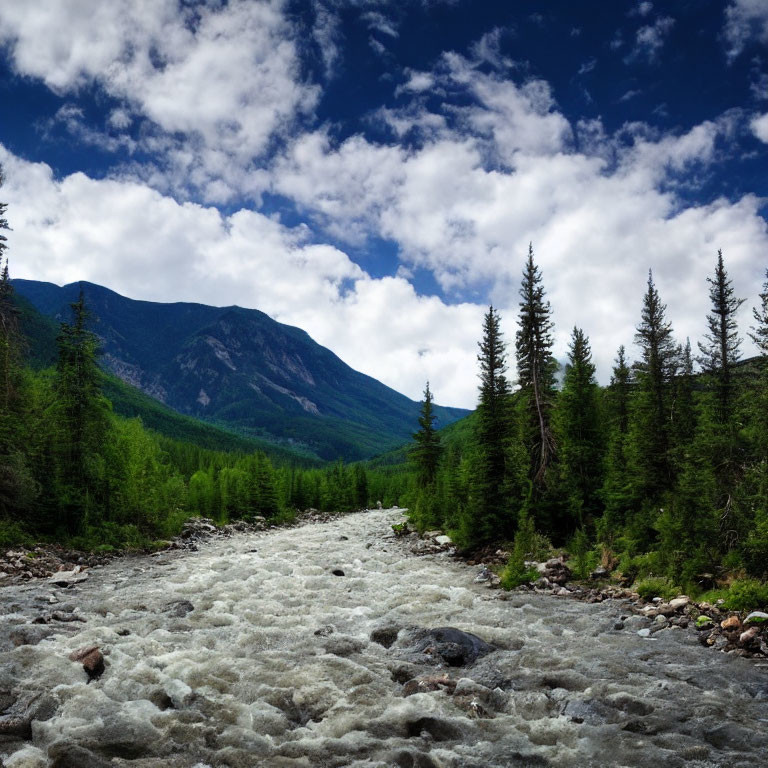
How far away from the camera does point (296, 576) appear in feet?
70.1

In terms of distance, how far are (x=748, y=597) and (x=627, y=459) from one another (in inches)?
613

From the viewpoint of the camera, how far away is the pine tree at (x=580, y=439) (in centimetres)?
3084

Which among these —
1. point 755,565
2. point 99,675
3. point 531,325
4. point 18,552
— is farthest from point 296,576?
point 531,325

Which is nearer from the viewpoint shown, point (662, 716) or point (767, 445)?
point (662, 716)

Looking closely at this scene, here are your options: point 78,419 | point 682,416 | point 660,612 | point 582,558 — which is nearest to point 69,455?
point 78,419

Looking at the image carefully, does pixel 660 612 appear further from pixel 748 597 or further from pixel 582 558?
pixel 582 558

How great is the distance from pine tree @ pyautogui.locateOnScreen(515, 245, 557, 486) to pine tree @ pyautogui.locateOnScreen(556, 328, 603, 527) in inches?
45.3

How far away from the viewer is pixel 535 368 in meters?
33.0

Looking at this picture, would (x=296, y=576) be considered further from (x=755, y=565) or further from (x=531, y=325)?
(x=531, y=325)

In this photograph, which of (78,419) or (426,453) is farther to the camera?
(426,453)

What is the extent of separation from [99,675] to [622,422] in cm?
4546

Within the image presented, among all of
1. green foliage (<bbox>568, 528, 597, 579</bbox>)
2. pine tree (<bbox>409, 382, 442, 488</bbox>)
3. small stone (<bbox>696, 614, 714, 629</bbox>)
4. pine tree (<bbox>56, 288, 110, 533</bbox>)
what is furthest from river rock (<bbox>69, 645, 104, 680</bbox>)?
pine tree (<bbox>409, 382, 442, 488</bbox>)

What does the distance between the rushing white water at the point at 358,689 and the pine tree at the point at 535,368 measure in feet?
54.0

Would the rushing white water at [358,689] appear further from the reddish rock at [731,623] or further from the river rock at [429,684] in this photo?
the reddish rock at [731,623]
